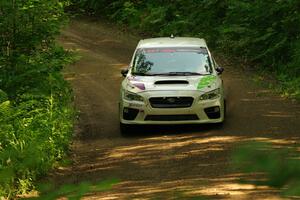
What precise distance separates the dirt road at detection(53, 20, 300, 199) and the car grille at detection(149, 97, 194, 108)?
0.63m

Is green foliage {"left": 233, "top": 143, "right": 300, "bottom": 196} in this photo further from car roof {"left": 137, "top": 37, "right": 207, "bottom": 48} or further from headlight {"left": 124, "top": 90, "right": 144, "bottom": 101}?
car roof {"left": 137, "top": 37, "right": 207, "bottom": 48}

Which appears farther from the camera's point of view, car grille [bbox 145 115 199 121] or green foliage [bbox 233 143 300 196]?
car grille [bbox 145 115 199 121]

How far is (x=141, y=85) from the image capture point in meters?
11.1

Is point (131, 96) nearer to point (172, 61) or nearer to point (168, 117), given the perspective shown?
point (168, 117)

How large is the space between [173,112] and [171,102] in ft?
0.65

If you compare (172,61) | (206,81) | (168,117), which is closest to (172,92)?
(168,117)

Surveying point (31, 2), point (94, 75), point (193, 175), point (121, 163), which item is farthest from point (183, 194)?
point (94, 75)

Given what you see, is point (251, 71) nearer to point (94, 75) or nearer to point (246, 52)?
point (246, 52)

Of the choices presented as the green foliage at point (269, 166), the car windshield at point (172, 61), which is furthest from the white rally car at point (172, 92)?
the green foliage at point (269, 166)

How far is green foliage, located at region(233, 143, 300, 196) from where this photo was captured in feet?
5.16

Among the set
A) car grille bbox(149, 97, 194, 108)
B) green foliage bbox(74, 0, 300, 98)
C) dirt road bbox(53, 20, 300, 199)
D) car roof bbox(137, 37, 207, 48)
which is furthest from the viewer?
green foliage bbox(74, 0, 300, 98)

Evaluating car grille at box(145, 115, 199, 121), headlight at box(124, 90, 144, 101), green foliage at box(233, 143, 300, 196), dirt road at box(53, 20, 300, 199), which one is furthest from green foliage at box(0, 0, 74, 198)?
green foliage at box(233, 143, 300, 196)

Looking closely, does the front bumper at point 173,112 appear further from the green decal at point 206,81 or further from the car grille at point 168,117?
the green decal at point 206,81

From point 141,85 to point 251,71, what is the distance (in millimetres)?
8858
